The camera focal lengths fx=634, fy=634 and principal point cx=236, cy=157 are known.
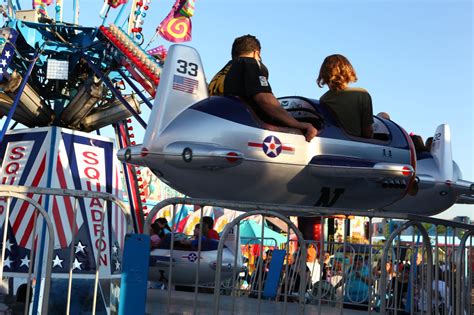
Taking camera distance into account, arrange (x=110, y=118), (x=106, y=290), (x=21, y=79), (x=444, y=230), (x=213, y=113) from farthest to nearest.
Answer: (x=110, y=118), (x=21, y=79), (x=106, y=290), (x=444, y=230), (x=213, y=113)

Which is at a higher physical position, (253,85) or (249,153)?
(253,85)

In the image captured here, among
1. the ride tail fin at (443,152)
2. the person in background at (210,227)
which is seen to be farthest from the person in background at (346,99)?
the person in background at (210,227)

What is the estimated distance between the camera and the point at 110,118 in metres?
16.3

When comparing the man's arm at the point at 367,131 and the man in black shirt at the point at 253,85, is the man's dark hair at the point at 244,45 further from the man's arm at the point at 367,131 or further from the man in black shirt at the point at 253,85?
the man's arm at the point at 367,131

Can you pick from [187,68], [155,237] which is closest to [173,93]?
[187,68]

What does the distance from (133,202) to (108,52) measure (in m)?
3.80

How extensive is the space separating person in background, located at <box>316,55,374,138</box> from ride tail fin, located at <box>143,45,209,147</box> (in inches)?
45.2

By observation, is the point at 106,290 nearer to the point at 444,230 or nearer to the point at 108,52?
the point at 108,52

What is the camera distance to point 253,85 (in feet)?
16.8

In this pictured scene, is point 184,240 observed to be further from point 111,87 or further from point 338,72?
point 111,87

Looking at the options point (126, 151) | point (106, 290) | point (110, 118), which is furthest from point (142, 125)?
point (126, 151)

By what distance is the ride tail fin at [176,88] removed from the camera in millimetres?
5043

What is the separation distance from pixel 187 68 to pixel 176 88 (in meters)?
0.23

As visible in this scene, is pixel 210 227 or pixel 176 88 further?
pixel 210 227
